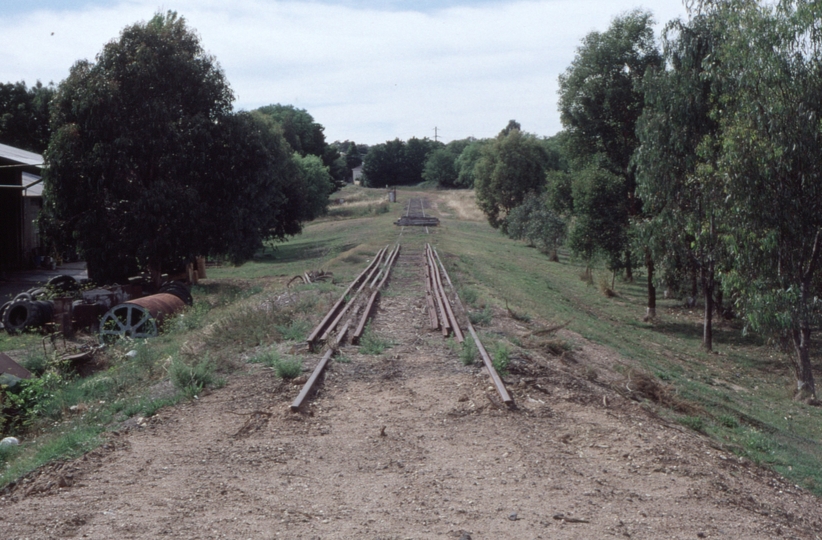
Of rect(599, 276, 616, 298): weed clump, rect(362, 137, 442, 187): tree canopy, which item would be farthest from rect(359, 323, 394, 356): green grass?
rect(362, 137, 442, 187): tree canopy

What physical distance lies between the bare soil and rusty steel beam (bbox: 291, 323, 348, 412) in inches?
5.1

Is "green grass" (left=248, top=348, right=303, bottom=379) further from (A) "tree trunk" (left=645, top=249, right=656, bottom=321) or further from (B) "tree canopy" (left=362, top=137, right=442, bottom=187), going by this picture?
(B) "tree canopy" (left=362, top=137, right=442, bottom=187)

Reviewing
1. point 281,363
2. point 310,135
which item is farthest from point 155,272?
point 310,135

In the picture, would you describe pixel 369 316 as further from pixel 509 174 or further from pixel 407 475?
pixel 509 174

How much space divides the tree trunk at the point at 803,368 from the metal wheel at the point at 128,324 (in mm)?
14732

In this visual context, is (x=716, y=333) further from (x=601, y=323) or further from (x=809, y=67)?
(x=809, y=67)

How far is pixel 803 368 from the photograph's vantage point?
53.2ft

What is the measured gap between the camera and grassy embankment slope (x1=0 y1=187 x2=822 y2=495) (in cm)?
909

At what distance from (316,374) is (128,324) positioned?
880 cm

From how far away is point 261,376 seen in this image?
31.4ft

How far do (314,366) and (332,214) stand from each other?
68.1 m

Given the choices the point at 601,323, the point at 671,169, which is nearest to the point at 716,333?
the point at 601,323

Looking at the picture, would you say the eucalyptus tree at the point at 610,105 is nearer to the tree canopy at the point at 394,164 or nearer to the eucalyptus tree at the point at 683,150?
the eucalyptus tree at the point at 683,150

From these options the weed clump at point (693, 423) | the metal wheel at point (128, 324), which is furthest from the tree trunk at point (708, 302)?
the metal wheel at point (128, 324)
